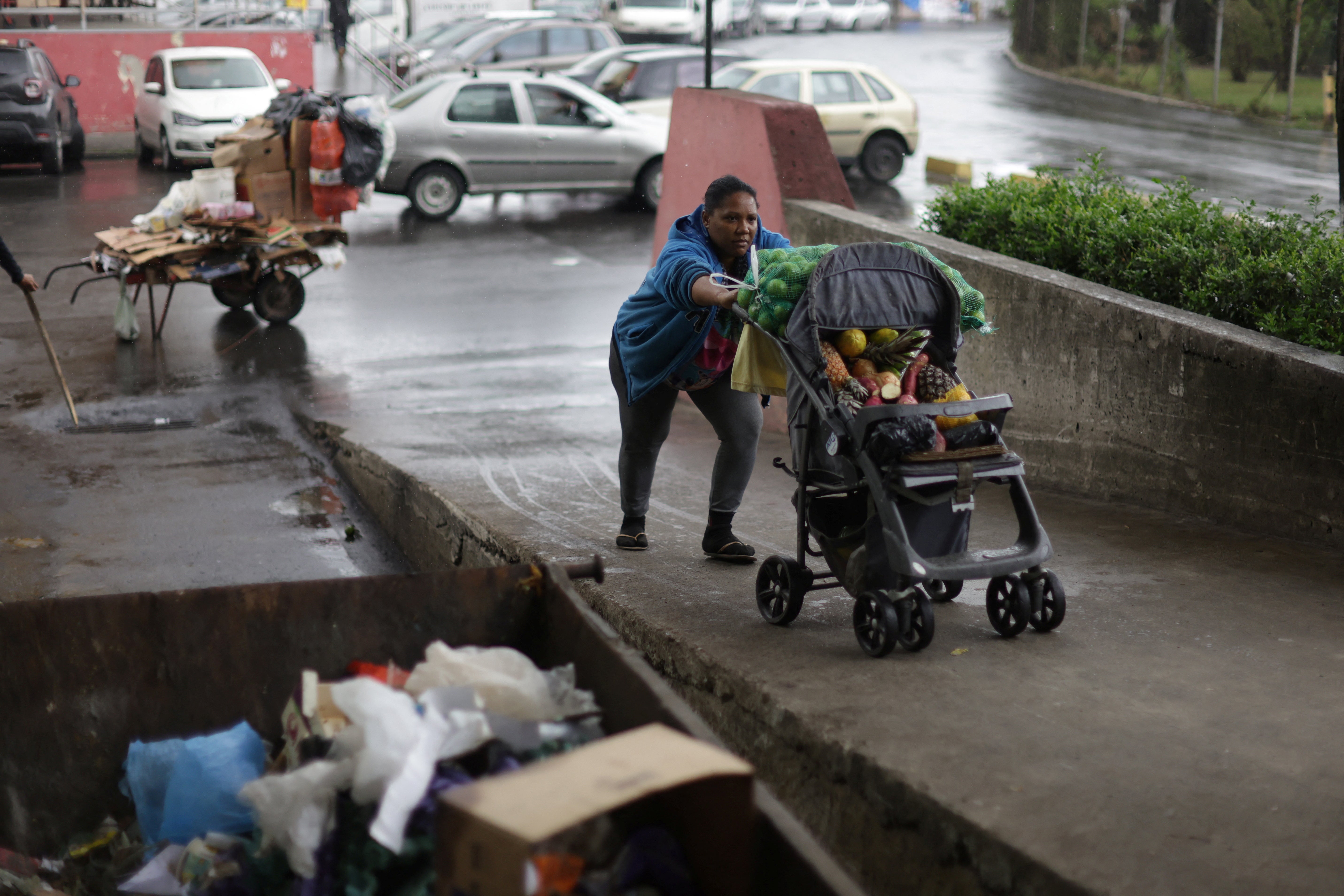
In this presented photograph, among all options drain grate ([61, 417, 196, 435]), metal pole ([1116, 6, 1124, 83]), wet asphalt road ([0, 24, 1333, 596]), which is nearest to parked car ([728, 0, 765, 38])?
metal pole ([1116, 6, 1124, 83])

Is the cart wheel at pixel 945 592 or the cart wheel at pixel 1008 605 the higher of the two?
the cart wheel at pixel 1008 605

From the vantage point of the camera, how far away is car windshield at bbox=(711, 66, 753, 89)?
17.3 metres

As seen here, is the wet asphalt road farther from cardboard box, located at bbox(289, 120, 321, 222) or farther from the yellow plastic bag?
the yellow plastic bag

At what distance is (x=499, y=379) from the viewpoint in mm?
9617

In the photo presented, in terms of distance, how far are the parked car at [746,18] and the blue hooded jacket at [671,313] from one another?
38154 millimetres

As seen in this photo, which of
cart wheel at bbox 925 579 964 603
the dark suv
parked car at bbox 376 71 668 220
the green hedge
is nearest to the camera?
cart wheel at bbox 925 579 964 603

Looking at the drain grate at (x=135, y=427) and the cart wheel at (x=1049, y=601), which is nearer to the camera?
the cart wheel at (x=1049, y=601)

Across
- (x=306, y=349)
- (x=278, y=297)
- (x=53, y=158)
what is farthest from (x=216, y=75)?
(x=306, y=349)

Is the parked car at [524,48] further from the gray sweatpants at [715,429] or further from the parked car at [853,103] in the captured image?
the gray sweatpants at [715,429]

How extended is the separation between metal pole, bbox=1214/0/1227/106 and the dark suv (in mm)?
20035

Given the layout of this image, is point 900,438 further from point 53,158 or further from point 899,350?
point 53,158

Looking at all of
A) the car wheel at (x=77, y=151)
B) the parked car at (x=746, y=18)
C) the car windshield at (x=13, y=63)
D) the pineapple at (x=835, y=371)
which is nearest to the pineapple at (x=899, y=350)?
the pineapple at (x=835, y=371)

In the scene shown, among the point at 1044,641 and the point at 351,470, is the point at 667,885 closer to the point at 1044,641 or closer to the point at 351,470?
the point at 1044,641

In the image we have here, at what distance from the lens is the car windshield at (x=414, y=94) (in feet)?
52.4
